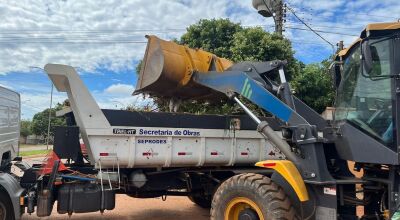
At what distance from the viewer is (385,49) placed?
4.96 metres

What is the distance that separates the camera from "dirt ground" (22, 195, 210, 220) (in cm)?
867

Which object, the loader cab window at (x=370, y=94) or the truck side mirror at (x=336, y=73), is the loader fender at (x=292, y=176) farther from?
the truck side mirror at (x=336, y=73)

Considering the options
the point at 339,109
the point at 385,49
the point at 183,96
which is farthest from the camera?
the point at 183,96

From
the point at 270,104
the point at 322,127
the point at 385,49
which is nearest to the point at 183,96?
the point at 270,104

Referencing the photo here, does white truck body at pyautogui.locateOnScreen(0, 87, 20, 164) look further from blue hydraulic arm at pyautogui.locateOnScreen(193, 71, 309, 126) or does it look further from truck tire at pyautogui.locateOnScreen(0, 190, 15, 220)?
blue hydraulic arm at pyautogui.locateOnScreen(193, 71, 309, 126)

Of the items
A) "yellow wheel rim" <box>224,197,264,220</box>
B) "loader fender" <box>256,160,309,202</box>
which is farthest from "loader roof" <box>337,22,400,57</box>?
"yellow wheel rim" <box>224,197,264,220</box>

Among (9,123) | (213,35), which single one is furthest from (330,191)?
(213,35)

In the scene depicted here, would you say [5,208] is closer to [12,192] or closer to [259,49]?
[12,192]

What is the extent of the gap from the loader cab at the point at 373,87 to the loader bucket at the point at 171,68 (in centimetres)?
282

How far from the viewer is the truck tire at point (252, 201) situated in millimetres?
5426

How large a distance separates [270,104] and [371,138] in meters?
1.56

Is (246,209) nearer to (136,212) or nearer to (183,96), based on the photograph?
(183,96)

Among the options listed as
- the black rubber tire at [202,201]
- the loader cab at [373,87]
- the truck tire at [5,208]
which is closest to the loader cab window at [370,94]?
the loader cab at [373,87]

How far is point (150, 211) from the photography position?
9344 mm
